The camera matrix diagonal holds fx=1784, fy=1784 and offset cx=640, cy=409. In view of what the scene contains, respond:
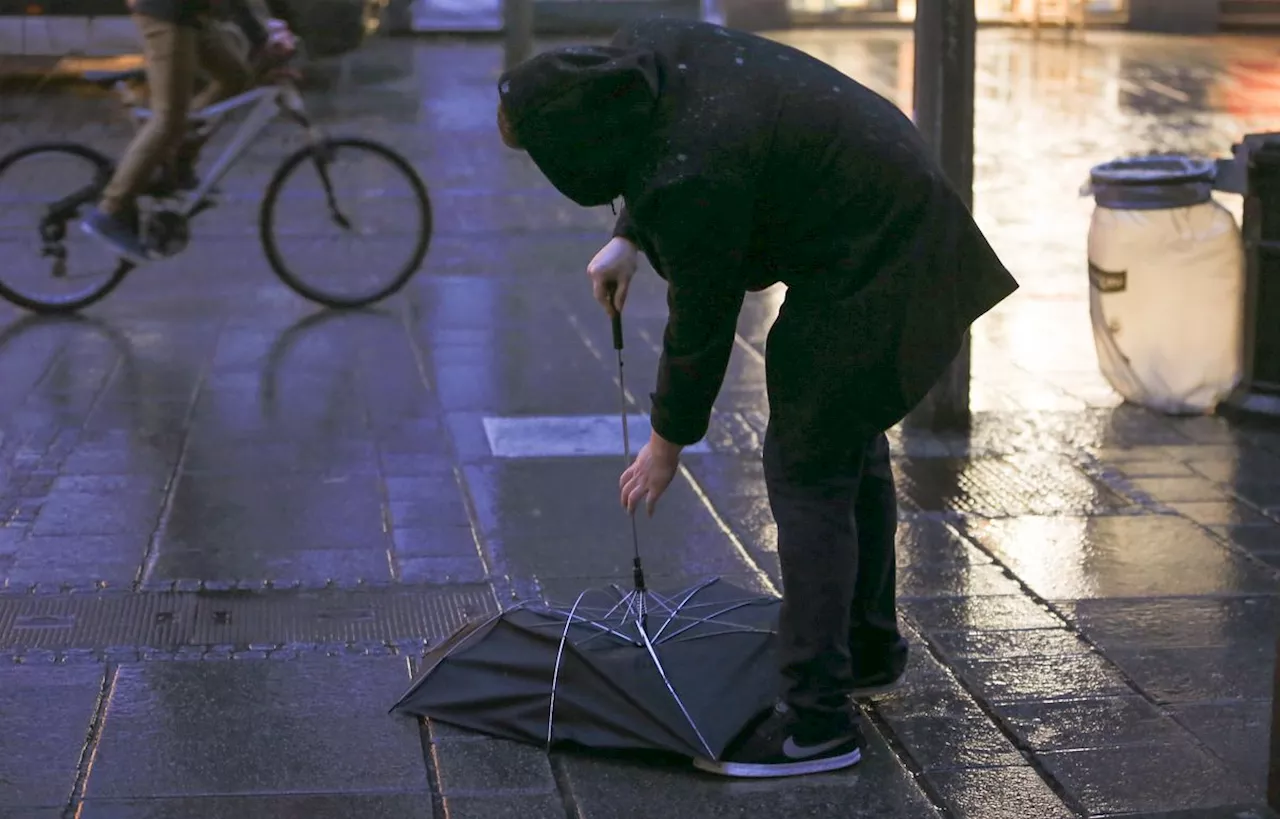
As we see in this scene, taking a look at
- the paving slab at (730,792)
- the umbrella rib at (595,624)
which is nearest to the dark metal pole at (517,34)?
the umbrella rib at (595,624)

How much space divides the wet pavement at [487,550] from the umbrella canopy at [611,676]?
0.08m

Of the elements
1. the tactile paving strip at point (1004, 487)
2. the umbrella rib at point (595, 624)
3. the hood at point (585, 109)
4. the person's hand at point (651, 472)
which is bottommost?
the tactile paving strip at point (1004, 487)

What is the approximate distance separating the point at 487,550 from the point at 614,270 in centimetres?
173

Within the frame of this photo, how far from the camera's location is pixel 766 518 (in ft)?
18.1

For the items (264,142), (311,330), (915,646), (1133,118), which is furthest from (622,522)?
(1133,118)

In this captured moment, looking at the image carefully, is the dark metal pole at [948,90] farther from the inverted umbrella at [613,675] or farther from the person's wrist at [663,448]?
the person's wrist at [663,448]

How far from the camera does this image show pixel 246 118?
8.42 metres

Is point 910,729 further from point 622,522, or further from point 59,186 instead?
point 59,186

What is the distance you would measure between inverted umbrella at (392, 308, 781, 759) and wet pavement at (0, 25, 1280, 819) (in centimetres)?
8

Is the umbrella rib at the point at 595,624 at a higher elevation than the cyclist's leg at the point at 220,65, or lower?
lower

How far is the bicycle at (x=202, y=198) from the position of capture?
8039mm

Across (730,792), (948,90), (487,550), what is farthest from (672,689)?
(948,90)

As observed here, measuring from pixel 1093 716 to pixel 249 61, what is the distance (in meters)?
5.54

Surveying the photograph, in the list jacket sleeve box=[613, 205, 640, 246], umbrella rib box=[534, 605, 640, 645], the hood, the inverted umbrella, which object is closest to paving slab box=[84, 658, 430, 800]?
the inverted umbrella
